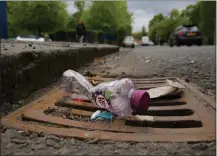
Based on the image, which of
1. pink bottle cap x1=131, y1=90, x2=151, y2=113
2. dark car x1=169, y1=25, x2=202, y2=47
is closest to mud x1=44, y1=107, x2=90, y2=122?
pink bottle cap x1=131, y1=90, x2=151, y2=113

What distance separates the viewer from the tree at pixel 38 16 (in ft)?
98.5

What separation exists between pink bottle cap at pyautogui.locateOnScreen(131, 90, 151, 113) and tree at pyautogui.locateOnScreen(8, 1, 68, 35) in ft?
94.7

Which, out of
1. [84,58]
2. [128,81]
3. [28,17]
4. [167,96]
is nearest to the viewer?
[128,81]

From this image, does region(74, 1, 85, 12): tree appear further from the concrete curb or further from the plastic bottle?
the plastic bottle

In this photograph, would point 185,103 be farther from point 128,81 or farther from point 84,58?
point 84,58

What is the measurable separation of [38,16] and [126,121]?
29319mm

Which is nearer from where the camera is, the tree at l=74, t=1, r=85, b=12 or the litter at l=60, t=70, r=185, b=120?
the litter at l=60, t=70, r=185, b=120

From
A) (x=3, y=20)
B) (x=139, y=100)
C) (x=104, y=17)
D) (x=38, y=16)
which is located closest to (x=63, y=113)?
(x=139, y=100)

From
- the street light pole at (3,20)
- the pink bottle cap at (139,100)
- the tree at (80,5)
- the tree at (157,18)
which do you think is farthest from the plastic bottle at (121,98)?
the tree at (157,18)

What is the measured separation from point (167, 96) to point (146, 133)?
0.86 meters

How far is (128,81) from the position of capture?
6.84 ft

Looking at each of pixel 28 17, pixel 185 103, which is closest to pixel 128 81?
pixel 185 103

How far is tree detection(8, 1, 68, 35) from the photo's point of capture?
3003cm

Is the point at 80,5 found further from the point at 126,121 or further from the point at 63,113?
the point at 126,121
